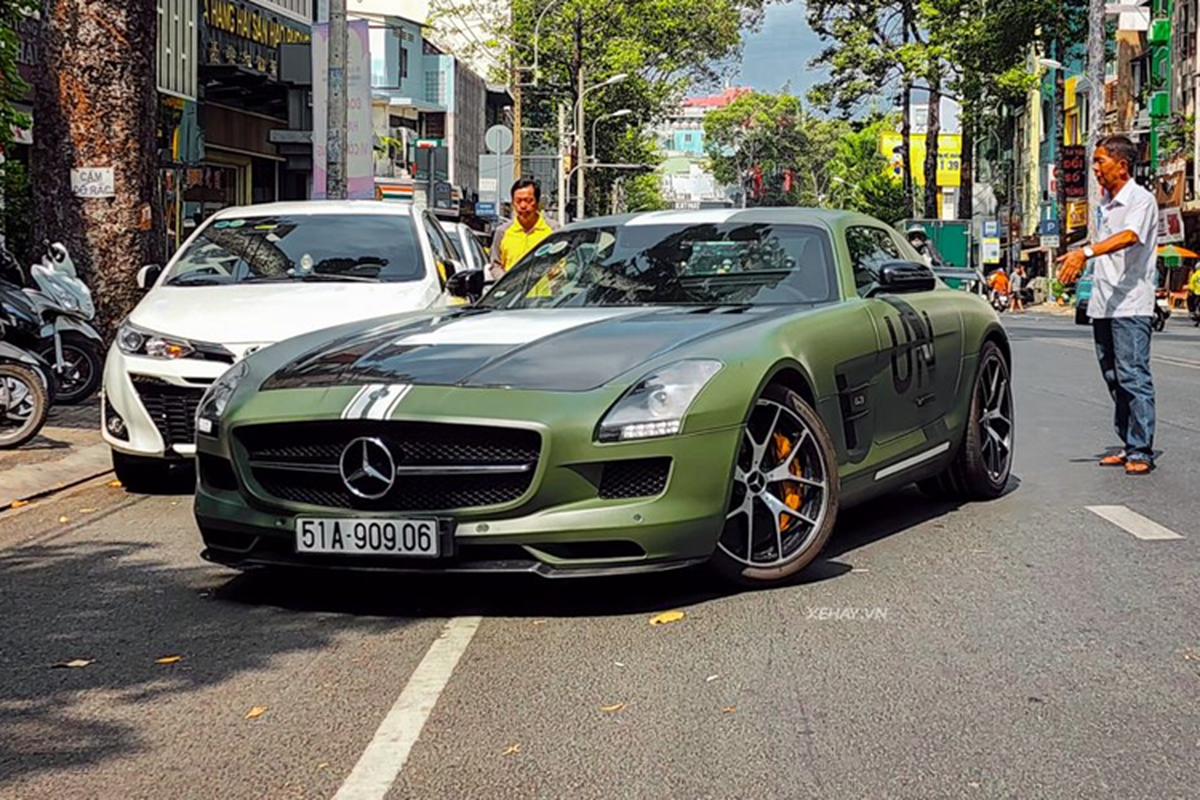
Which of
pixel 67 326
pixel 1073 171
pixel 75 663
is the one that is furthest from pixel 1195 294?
pixel 75 663

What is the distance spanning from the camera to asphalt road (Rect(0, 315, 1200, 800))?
13.9ft

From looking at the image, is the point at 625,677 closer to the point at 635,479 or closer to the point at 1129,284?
the point at 635,479

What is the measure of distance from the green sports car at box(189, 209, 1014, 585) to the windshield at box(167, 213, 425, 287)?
10.3ft

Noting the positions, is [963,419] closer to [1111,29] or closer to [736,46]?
[1111,29]

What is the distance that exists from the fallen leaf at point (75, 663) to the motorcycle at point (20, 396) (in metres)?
5.70

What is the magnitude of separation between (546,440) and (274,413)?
102cm

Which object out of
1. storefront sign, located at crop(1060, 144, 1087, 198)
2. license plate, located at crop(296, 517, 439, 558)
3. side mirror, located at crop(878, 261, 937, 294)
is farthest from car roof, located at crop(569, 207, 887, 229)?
storefront sign, located at crop(1060, 144, 1087, 198)

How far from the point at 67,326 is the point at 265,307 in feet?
17.3

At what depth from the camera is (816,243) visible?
299 inches

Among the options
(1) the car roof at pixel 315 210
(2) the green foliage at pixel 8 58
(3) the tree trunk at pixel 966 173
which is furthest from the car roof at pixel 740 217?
(3) the tree trunk at pixel 966 173

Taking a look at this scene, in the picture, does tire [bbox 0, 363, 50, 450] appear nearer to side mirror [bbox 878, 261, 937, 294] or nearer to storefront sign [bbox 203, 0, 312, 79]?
side mirror [bbox 878, 261, 937, 294]

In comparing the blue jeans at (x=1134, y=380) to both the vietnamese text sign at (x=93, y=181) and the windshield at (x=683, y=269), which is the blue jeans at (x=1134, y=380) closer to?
the windshield at (x=683, y=269)

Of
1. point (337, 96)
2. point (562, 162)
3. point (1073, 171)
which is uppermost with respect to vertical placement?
point (562, 162)

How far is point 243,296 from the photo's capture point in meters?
9.91
